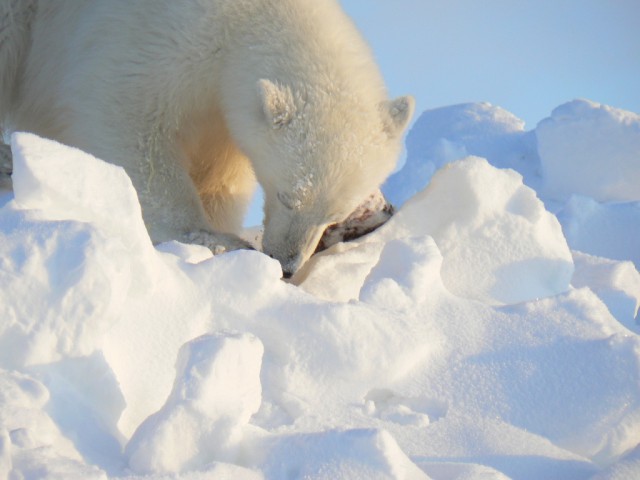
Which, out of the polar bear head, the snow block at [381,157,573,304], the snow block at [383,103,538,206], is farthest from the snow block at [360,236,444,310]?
the snow block at [383,103,538,206]

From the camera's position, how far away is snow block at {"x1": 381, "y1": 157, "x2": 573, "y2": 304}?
10.9 ft

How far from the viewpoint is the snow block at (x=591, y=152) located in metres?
6.75

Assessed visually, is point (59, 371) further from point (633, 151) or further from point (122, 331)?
point (633, 151)

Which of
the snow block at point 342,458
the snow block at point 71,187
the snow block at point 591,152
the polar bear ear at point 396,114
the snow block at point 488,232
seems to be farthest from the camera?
the snow block at point 591,152

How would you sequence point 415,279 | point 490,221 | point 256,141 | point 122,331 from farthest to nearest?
point 256,141
point 490,221
point 415,279
point 122,331

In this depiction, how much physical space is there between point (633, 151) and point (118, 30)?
14.8ft

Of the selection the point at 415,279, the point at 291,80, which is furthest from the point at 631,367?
the point at 291,80

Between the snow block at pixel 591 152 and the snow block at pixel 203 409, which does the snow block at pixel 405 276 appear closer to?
the snow block at pixel 203 409

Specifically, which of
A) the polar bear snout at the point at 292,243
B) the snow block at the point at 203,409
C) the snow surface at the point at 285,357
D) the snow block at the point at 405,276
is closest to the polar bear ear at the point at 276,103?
the polar bear snout at the point at 292,243

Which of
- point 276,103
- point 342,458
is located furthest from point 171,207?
point 342,458

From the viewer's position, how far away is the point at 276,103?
363 cm

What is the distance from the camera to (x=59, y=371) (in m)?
1.76

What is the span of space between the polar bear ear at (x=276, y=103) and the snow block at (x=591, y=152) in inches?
153

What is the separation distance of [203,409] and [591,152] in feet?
19.1
